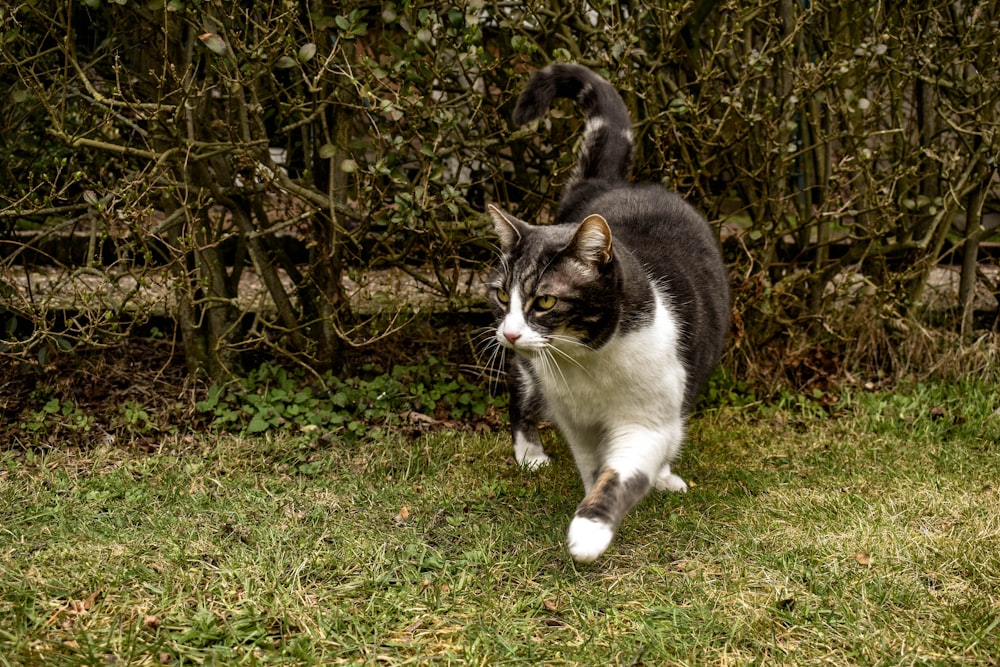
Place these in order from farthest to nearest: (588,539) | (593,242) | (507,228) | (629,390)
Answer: (507,228) < (629,390) < (593,242) < (588,539)

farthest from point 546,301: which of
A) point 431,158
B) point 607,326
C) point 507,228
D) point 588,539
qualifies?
point 431,158

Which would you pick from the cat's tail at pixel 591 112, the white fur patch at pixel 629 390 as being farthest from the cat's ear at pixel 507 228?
the cat's tail at pixel 591 112

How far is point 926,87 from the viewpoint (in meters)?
4.72

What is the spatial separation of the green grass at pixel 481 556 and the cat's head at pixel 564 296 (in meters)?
0.68

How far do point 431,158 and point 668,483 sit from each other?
1648 millimetres

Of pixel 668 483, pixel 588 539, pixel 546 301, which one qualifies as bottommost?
pixel 668 483

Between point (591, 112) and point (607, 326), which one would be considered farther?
point (591, 112)

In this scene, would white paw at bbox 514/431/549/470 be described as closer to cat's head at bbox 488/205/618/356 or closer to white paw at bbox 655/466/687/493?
white paw at bbox 655/466/687/493

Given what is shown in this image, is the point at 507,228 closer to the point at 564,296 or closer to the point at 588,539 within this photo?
the point at 564,296

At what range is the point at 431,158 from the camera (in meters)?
3.85

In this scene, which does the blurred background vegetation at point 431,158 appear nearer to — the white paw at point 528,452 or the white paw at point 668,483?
the white paw at point 528,452

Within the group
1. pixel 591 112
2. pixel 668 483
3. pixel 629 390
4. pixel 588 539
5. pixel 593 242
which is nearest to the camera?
pixel 588 539

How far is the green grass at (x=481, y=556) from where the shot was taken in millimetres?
2318

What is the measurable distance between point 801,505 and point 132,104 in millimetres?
2880
